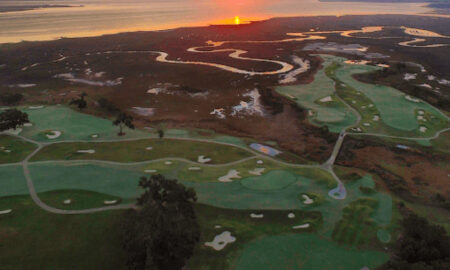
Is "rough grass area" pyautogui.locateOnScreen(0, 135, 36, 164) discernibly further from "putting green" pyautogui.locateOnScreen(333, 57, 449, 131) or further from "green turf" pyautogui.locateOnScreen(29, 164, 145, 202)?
"putting green" pyautogui.locateOnScreen(333, 57, 449, 131)

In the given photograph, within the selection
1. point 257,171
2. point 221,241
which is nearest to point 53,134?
point 257,171

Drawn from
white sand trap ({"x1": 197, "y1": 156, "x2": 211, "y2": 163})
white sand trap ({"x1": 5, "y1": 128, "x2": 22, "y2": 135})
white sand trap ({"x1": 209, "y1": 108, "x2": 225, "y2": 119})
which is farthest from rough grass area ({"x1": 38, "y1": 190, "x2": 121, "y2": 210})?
white sand trap ({"x1": 209, "y1": 108, "x2": 225, "y2": 119})

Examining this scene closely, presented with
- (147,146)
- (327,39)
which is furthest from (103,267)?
(327,39)

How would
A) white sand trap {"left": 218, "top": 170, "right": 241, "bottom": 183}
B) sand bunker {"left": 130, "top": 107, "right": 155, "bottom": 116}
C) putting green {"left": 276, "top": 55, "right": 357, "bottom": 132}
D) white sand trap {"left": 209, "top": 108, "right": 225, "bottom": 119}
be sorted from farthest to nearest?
sand bunker {"left": 130, "top": 107, "right": 155, "bottom": 116}
white sand trap {"left": 209, "top": 108, "right": 225, "bottom": 119}
putting green {"left": 276, "top": 55, "right": 357, "bottom": 132}
white sand trap {"left": 218, "top": 170, "right": 241, "bottom": 183}

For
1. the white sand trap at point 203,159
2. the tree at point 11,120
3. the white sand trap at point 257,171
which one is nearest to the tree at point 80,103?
the tree at point 11,120

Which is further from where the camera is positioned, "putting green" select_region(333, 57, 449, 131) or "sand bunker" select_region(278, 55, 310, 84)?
"sand bunker" select_region(278, 55, 310, 84)
